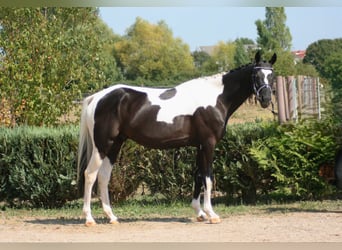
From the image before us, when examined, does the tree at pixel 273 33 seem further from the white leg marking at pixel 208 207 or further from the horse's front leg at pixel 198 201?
the white leg marking at pixel 208 207

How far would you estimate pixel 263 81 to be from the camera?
7.85m

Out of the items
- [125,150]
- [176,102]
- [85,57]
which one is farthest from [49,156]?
[85,57]

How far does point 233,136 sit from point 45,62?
5106 millimetres

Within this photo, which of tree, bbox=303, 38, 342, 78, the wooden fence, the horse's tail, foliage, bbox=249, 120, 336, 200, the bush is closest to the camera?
the horse's tail

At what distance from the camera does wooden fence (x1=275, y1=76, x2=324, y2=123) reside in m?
9.99

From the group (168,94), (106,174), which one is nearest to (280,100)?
(168,94)

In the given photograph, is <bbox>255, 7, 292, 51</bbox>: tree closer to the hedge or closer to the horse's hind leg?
the hedge

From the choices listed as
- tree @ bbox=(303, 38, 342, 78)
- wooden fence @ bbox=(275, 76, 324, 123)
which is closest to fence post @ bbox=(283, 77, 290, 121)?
wooden fence @ bbox=(275, 76, 324, 123)

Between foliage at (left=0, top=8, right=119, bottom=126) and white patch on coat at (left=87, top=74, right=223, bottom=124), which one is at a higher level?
foliage at (left=0, top=8, right=119, bottom=126)

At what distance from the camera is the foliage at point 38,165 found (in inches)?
374

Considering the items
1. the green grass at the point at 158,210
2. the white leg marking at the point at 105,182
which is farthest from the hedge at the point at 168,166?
the white leg marking at the point at 105,182

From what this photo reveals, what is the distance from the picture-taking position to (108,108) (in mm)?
8055

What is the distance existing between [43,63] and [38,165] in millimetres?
3483

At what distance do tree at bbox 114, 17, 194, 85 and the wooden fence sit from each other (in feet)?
101
